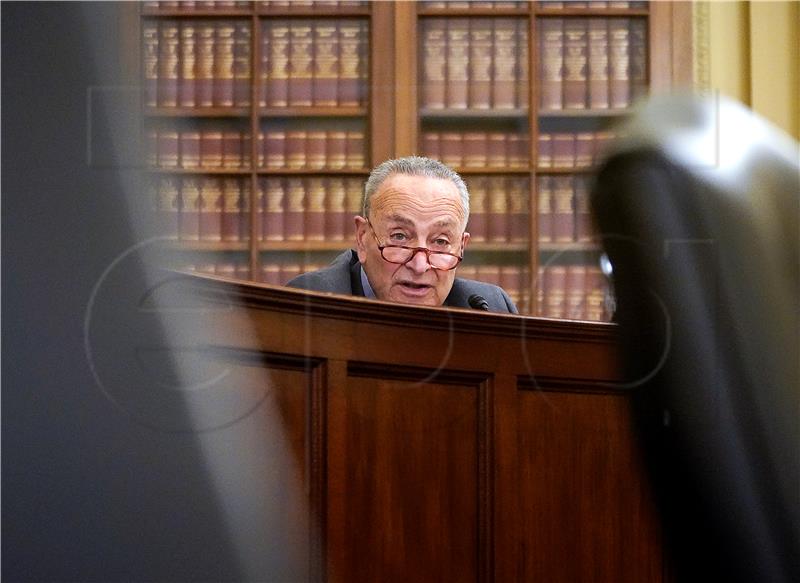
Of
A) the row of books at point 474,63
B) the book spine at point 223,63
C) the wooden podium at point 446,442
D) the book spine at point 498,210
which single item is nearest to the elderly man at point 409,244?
the wooden podium at point 446,442

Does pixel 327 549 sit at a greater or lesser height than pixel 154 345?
lesser

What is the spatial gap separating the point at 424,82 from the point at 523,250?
0.59 meters

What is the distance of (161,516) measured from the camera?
0.80 m

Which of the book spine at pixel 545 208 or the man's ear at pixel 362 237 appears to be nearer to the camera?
the man's ear at pixel 362 237

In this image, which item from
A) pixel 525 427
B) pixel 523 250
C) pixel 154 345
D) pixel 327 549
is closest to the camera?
pixel 154 345

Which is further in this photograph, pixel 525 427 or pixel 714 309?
pixel 525 427

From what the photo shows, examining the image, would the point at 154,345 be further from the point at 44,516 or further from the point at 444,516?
the point at 444,516

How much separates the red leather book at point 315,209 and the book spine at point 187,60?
44 cm

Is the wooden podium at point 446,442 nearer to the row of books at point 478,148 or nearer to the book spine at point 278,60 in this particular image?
the row of books at point 478,148

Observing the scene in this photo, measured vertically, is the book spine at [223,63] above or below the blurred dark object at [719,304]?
above

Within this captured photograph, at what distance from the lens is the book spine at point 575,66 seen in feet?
11.3

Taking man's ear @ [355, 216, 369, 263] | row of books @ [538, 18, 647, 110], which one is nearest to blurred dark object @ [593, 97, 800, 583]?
man's ear @ [355, 216, 369, 263]

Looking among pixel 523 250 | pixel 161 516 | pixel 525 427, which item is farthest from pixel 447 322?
pixel 523 250

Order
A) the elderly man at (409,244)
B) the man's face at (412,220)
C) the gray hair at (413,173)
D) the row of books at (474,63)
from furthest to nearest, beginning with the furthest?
the row of books at (474,63), the gray hair at (413,173), the man's face at (412,220), the elderly man at (409,244)
